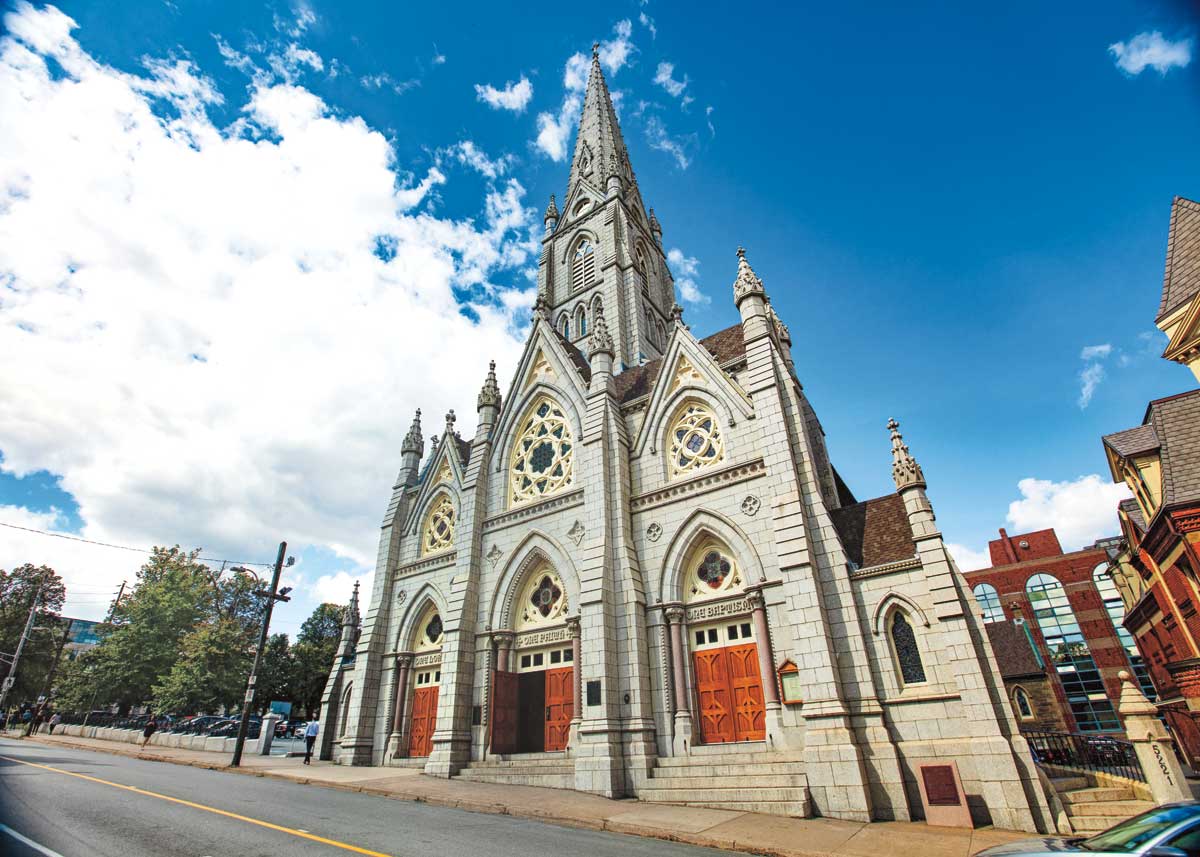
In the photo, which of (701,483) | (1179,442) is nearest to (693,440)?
(701,483)

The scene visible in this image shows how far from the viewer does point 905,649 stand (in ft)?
41.8

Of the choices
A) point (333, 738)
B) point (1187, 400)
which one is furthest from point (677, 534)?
point (333, 738)

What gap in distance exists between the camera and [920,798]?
11.1 metres

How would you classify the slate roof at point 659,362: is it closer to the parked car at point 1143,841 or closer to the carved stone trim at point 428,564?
the carved stone trim at point 428,564

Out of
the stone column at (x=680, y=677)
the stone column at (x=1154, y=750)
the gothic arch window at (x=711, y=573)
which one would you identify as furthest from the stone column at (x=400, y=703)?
the stone column at (x=1154, y=750)

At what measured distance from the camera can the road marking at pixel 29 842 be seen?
632cm

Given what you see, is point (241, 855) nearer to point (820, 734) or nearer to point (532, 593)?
point (820, 734)

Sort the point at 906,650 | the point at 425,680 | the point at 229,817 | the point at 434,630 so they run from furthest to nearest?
the point at 434,630 < the point at 425,680 < the point at 906,650 < the point at 229,817

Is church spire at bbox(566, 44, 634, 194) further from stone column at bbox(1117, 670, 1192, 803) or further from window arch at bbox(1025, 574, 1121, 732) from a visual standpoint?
window arch at bbox(1025, 574, 1121, 732)

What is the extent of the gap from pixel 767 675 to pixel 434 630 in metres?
14.0

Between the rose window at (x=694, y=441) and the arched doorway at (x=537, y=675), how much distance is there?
5.91 m

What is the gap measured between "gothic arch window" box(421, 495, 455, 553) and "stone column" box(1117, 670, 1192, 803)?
814 inches

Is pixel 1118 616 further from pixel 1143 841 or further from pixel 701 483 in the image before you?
pixel 1143 841

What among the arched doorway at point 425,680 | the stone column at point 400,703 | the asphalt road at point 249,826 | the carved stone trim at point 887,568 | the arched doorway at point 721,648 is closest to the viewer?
the asphalt road at point 249,826
